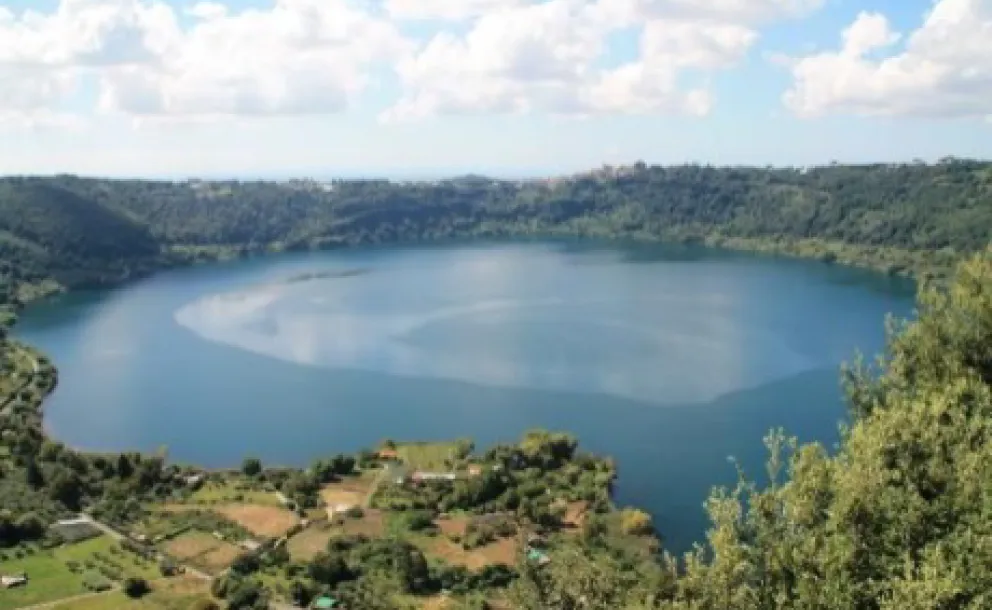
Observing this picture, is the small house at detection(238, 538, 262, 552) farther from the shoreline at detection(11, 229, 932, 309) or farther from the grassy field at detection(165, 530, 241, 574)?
the shoreline at detection(11, 229, 932, 309)

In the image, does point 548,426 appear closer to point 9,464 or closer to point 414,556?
point 414,556

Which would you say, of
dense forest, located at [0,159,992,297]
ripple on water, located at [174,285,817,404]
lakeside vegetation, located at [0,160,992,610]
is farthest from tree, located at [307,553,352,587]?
dense forest, located at [0,159,992,297]

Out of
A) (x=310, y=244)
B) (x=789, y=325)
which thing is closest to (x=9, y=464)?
(x=789, y=325)

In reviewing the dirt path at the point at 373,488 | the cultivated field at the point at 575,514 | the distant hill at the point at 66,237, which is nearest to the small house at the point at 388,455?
the dirt path at the point at 373,488

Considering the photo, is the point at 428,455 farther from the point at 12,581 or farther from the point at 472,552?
the point at 12,581

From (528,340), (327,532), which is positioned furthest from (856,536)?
(528,340)

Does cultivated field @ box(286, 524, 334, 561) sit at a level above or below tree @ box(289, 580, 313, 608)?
below
